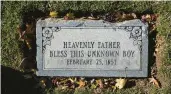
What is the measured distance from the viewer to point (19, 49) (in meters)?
5.30

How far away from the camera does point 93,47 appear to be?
5.22 m

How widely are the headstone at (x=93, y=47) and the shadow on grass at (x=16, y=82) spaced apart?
28cm

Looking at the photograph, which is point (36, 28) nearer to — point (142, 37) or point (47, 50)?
point (47, 50)

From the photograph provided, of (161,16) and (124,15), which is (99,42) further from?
(161,16)

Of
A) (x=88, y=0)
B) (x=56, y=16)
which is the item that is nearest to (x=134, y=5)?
(x=88, y=0)

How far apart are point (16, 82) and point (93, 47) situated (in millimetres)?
964

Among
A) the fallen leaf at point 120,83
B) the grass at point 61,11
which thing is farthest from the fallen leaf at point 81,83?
the fallen leaf at point 120,83

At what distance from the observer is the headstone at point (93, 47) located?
205 inches

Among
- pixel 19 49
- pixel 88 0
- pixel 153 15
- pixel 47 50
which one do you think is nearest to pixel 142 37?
pixel 153 15

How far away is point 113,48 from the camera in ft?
17.1

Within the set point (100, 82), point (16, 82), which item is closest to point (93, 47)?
point (100, 82)

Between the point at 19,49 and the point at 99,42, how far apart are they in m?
0.92

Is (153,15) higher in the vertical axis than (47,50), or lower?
higher

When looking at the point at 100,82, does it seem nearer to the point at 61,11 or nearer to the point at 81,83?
the point at 81,83
